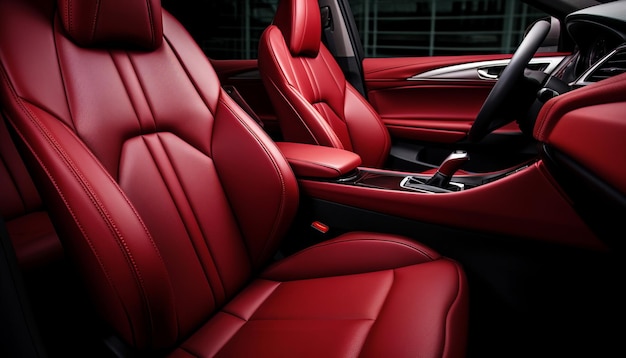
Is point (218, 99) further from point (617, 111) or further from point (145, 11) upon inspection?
point (617, 111)

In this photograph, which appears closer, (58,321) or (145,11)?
(145,11)

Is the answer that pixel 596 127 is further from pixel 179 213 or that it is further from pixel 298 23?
pixel 298 23

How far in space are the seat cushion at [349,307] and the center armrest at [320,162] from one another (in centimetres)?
18

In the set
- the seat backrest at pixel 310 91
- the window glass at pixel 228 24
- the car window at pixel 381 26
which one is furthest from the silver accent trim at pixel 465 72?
the window glass at pixel 228 24

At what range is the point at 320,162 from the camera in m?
1.21

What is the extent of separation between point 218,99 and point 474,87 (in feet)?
4.83

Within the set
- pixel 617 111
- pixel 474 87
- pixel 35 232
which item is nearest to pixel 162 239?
pixel 35 232

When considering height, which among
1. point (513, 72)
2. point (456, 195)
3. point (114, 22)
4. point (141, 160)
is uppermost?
point (114, 22)

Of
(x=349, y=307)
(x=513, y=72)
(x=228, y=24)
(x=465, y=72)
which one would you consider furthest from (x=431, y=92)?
(x=349, y=307)

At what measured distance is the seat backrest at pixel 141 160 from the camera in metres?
0.67

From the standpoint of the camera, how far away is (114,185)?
2.29 ft

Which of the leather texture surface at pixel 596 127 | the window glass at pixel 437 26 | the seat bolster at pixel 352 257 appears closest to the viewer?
the leather texture surface at pixel 596 127

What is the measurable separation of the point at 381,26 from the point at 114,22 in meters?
2.77

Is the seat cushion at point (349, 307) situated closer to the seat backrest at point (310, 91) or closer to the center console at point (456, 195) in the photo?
the center console at point (456, 195)
